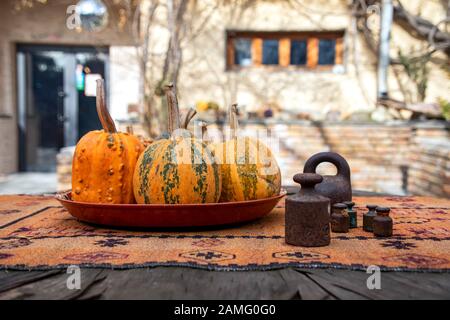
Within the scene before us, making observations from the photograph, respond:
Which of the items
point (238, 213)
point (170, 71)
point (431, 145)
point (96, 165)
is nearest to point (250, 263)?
point (238, 213)

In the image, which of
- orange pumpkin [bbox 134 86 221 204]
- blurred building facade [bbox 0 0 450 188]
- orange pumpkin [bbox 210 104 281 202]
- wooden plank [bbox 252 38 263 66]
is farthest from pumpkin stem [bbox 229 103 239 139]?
wooden plank [bbox 252 38 263 66]

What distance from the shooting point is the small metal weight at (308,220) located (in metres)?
1.14

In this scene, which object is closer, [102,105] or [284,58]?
[102,105]

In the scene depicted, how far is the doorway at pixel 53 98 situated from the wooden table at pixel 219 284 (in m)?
6.70

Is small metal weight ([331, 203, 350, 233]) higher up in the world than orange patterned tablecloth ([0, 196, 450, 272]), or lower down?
higher up

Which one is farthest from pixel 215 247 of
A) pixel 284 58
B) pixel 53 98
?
pixel 53 98

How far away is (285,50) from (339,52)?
726 mm

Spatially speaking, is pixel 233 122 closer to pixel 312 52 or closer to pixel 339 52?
pixel 312 52

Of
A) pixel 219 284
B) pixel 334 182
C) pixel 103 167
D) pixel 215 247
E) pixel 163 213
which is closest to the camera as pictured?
pixel 219 284

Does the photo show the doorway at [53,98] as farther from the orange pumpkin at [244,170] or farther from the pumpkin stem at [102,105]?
the orange pumpkin at [244,170]

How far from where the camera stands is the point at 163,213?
1.26 metres

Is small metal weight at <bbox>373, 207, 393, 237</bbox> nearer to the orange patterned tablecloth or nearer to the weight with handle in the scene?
the orange patterned tablecloth

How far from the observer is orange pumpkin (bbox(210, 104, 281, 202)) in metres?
1.40

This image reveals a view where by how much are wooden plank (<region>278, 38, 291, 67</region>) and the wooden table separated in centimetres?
581
